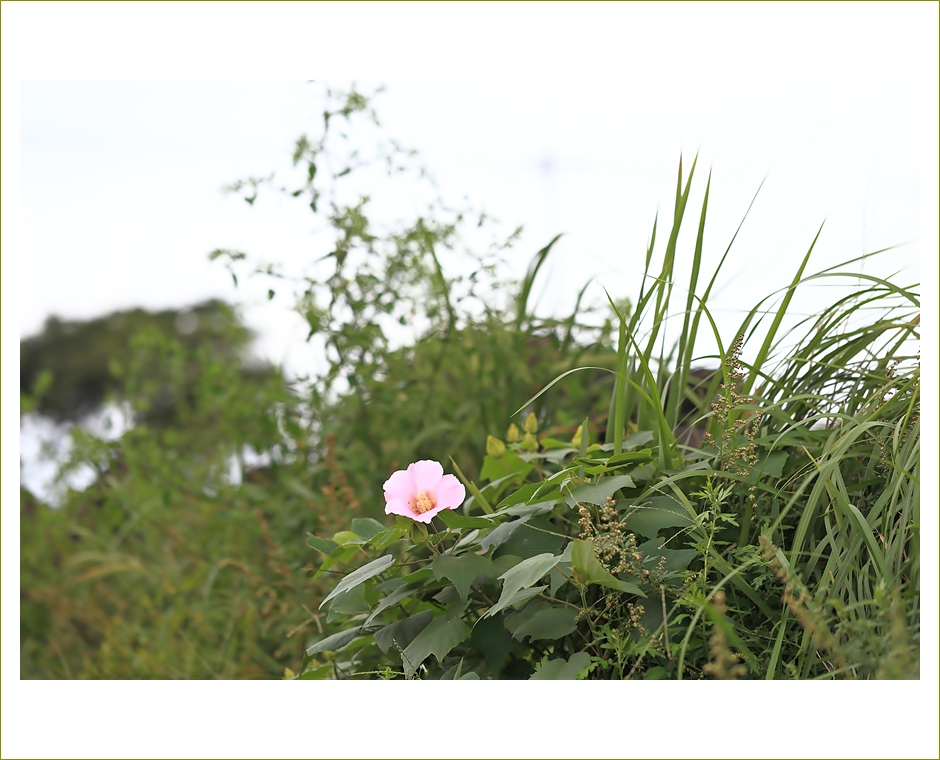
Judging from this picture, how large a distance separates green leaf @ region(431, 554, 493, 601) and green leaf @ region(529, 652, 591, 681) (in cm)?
9

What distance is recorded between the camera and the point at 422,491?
654 mm

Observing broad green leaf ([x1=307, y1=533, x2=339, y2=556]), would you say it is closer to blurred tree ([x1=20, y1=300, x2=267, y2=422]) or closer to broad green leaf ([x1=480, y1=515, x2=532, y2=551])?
broad green leaf ([x1=480, y1=515, x2=532, y2=551])

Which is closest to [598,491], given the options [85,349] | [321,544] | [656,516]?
[656,516]

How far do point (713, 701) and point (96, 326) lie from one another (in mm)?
5119

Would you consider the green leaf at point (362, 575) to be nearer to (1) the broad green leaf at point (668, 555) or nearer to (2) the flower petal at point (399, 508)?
(2) the flower petal at point (399, 508)

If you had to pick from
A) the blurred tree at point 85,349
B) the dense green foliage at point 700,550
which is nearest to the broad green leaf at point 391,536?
the dense green foliage at point 700,550

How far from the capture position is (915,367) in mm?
763

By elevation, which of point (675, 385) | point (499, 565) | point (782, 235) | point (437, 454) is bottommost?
point (437, 454)

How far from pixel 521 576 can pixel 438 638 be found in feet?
0.34

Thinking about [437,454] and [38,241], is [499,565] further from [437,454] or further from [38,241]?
[38,241]

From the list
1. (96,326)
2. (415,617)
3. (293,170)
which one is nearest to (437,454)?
(293,170)

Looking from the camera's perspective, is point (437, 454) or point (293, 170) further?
point (437, 454)

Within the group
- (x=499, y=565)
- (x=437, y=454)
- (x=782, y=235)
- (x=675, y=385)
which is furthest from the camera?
(x=437, y=454)

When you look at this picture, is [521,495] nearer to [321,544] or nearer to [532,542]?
[532,542]
